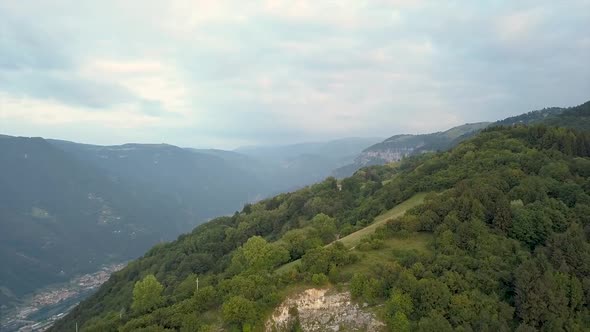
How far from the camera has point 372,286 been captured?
37.6 m

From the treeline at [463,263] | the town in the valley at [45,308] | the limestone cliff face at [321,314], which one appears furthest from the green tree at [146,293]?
the town in the valley at [45,308]

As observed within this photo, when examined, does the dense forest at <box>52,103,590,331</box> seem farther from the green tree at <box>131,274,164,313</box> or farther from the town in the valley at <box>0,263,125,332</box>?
the town in the valley at <box>0,263,125,332</box>

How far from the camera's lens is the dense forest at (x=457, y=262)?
35719 millimetres

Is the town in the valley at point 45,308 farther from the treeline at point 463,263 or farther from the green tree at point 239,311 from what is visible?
the green tree at point 239,311

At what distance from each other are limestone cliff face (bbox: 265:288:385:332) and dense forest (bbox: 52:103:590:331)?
0.86 m

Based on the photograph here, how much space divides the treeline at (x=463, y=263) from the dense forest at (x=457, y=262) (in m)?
0.12

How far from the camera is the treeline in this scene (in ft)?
117

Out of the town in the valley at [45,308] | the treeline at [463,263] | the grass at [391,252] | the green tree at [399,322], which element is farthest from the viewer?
the town in the valley at [45,308]

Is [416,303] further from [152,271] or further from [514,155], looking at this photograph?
[152,271]

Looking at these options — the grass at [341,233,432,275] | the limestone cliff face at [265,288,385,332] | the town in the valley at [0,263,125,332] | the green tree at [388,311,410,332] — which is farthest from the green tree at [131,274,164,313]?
the town in the valley at [0,263,125,332]

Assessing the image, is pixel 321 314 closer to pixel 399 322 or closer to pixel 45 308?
pixel 399 322

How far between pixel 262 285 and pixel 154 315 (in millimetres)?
13083

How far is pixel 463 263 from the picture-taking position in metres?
40.1

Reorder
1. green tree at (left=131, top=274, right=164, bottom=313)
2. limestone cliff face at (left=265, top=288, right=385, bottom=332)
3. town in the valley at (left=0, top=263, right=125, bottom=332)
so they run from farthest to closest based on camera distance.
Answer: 1. town in the valley at (left=0, top=263, right=125, bottom=332)
2. green tree at (left=131, top=274, right=164, bottom=313)
3. limestone cliff face at (left=265, top=288, right=385, bottom=332)
